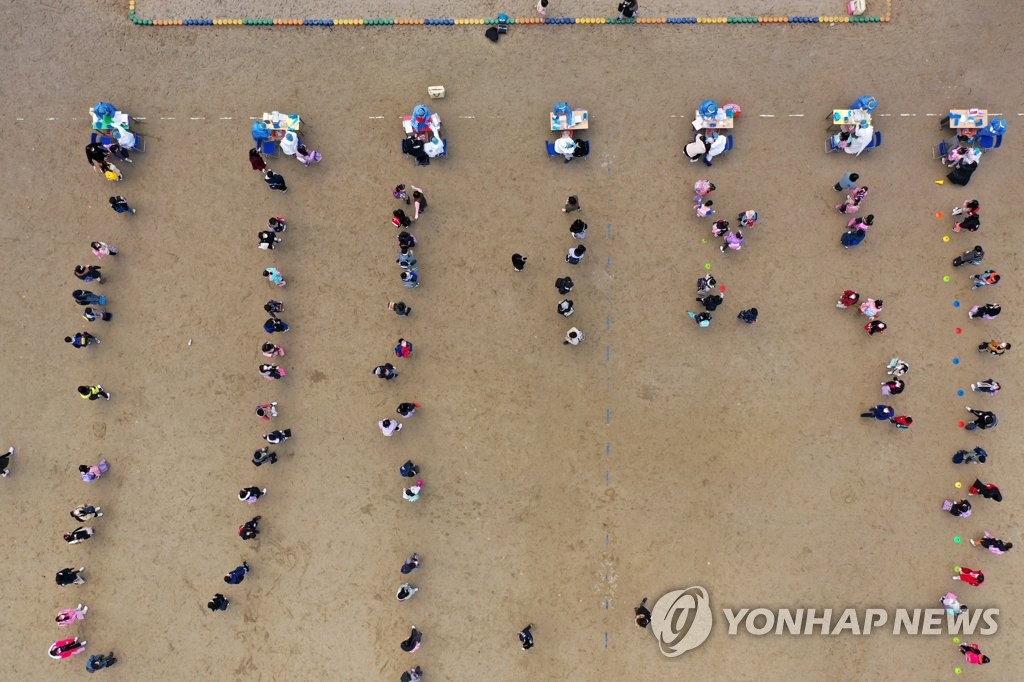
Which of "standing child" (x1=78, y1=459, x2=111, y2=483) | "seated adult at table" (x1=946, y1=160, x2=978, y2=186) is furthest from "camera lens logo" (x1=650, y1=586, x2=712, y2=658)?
"standing child" (x1=78, y1=459, x2=111, y2=483)

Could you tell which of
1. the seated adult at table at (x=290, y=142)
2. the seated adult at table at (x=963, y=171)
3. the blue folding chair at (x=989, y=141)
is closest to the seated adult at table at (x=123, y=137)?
the seated adult at table at (x=290, y=142)

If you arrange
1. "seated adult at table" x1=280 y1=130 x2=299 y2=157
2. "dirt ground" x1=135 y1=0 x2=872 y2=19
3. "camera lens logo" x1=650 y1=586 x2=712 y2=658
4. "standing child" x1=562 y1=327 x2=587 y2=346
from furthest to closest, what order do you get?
"dirt ground" x1=135 y1=0 x2=872 y2=19 < "camera lens logo" x1=650 y1=586 x2=712 y2=658 < "seated adult at table" x1=280 y1=130 x2=299 y2=157 < "standing child" x1=562 y1=327 x2=587 y2=346

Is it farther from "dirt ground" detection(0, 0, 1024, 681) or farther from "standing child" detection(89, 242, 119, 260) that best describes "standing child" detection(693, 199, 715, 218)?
Result: "standing child" detection(89, 242, 119, 260)

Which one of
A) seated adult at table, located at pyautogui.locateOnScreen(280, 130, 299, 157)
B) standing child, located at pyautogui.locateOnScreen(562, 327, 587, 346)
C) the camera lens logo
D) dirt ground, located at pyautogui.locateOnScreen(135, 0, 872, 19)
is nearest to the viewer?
standing child, located at pyautogui.locateOnScreen(562, 327, 587, 346)

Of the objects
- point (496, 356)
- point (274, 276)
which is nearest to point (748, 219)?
point (496, 356)

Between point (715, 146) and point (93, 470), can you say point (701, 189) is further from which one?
point (93, 470)

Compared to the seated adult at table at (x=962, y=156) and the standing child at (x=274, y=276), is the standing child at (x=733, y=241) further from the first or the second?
the standing child at (x=274, y=276)
